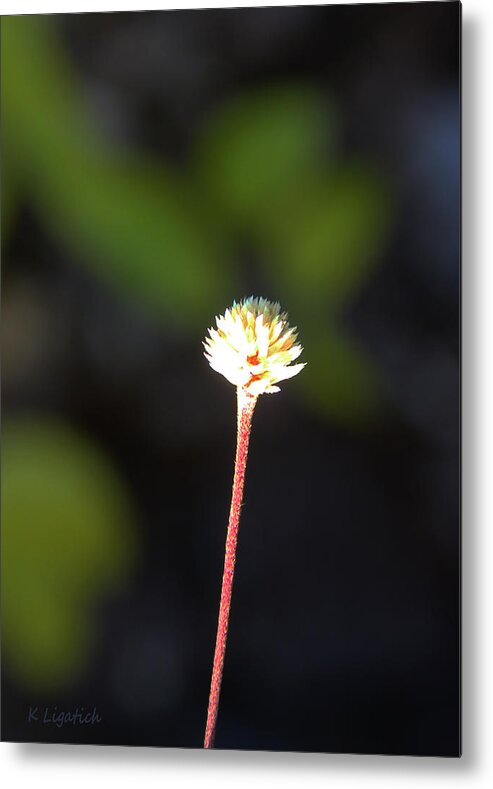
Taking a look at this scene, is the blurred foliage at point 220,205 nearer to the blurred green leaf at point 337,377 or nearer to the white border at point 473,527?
the blurred green leaf at point 337,377

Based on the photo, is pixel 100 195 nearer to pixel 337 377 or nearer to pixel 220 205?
pixel 220 205

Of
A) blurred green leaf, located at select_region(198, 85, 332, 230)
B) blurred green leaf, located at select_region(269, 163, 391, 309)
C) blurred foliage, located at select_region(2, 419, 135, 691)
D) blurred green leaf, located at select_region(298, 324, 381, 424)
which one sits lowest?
blurred foliage, located at select_region(2, 419, 135, 691)

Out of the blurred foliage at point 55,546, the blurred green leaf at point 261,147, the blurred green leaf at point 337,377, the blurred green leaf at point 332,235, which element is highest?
the blurred green leaf at point 261,147

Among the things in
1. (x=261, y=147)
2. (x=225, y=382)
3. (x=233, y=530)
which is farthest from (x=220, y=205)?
(x=233, y=530)

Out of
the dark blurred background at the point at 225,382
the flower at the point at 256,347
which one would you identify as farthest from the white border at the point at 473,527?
the flower at the point at 256,347

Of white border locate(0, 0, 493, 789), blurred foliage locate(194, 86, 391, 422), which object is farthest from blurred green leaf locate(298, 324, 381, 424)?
white border locate(0, 0, 493, 789)

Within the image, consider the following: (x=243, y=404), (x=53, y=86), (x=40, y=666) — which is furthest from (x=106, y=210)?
(x=40, y=666)

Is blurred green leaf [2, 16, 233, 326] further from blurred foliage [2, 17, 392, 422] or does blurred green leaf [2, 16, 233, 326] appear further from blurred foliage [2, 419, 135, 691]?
blurred foliage [2, 419, 135, 691]

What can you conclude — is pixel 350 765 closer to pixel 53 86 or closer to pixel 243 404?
pixel 243 404
